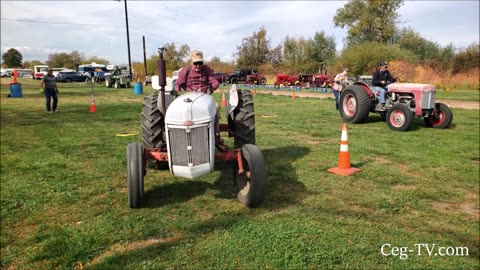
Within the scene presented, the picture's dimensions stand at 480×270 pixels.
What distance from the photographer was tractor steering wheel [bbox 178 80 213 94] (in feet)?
16.2

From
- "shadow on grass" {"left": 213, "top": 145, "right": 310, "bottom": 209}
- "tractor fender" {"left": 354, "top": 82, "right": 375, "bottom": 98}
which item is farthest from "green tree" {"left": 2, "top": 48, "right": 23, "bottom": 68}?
"shadow on grass" {"left": 213, "top": 145, "right": 310, "bottom": 209}

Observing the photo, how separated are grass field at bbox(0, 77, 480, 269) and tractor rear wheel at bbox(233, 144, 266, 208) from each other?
13 cm

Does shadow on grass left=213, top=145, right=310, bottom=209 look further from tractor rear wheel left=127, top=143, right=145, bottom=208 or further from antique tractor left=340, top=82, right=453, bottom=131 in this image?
antique tractor left=340, top=82, right=453, bottom=131

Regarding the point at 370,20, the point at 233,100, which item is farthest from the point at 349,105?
the point at 370,20

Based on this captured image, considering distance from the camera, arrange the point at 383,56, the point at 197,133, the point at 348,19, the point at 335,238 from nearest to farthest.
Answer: the point at 335,238, the point at 197,133, the point at 383,56, the point at 348,19

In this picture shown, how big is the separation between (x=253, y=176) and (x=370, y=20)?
43.5 metres

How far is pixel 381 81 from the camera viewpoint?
9.72m

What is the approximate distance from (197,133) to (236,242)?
4.17 feet

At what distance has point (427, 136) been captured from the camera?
816 cm

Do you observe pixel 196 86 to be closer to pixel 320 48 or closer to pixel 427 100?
pixel 427 100

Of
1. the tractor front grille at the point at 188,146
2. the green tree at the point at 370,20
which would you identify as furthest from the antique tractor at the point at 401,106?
the green tree at the point at 370,20

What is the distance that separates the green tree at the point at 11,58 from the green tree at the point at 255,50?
81656mm

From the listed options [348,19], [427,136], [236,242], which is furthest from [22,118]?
[348,19]

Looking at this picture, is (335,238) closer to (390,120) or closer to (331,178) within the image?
(331,178)
